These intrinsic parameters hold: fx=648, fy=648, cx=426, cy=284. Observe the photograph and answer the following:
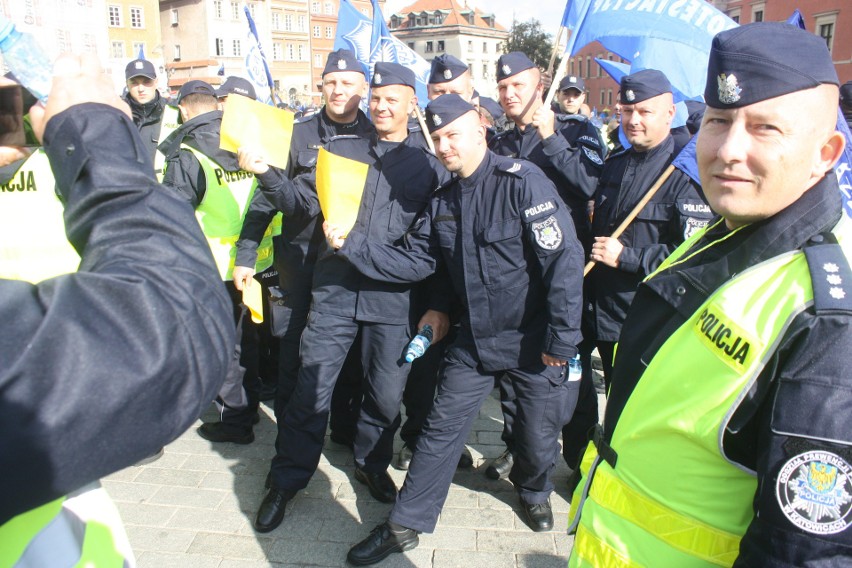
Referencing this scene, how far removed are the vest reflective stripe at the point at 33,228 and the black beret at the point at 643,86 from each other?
308 centimetres

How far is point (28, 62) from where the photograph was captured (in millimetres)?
1116

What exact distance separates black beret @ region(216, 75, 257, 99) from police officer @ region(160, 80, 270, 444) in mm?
792

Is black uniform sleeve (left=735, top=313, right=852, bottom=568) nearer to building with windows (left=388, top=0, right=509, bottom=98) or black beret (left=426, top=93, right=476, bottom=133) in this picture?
black beret (left=426, top=93, right=476, bottom=133)

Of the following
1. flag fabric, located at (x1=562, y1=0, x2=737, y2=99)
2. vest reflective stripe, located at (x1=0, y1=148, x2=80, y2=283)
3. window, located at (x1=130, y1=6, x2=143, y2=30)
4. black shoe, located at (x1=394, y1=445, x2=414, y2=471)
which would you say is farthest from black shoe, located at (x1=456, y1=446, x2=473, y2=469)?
window, located at (x1=130, y1=6, x2=143, y2=30)

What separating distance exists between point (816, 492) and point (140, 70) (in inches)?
278

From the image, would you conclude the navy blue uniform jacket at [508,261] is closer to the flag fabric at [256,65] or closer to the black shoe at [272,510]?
the black shoe at [272,510]

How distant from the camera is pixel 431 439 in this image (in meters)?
3.23

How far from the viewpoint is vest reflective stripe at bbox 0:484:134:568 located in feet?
3.24

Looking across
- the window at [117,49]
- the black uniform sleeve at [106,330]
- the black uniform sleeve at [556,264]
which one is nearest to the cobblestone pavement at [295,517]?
the black uniform sleeve at [556,264]

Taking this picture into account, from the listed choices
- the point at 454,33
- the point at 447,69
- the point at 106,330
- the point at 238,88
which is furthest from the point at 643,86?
the point at 454,33

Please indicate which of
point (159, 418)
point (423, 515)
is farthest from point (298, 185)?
point (159, 418)

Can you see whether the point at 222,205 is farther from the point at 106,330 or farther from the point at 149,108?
the point at 106,330

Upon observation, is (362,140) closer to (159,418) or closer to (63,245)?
(63,245)

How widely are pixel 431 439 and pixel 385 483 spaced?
654 millimetres
